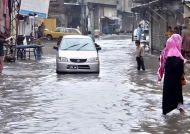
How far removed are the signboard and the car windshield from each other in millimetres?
9812

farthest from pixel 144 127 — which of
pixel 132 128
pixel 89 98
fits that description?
pixel 89 98

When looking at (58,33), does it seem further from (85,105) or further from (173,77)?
(173,77)

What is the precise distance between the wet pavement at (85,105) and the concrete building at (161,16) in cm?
838

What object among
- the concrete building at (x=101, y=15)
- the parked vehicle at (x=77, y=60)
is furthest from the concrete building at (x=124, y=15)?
the parked vehicle at (x=77, y=60)

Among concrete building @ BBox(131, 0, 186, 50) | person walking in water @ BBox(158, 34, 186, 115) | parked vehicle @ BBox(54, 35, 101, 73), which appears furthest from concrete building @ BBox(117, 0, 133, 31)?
person walking in water @ BBox(158, 34, 186, 115)

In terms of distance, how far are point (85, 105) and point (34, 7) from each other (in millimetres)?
19880

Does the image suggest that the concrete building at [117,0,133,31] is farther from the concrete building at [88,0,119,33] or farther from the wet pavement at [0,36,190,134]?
the wet pavement at [0,36,190,134]

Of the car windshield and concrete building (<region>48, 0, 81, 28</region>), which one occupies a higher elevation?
concrete building (<region>48, 0, 81, 28</region>)

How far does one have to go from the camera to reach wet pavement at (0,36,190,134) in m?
8.24

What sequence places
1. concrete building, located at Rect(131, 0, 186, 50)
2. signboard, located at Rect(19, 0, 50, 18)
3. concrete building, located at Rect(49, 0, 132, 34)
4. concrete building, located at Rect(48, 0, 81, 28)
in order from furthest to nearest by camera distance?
1. concrete building, located at Rect(49, 0, 132, 34)
2. concrete building, located at Rect(48, 0, 81, 28)
3. signboard, located at Rect(19, 0, 50, 18)
4. concrete building, located at Rect(131, 0, 186, 50)

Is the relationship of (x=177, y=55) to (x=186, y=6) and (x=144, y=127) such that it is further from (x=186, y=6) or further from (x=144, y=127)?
(x=186, y=6)

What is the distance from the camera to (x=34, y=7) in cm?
2962

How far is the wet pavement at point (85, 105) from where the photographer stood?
8245mm

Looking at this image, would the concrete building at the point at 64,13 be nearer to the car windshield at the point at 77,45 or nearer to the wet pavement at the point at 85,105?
the car windshield at the point at 77,45
